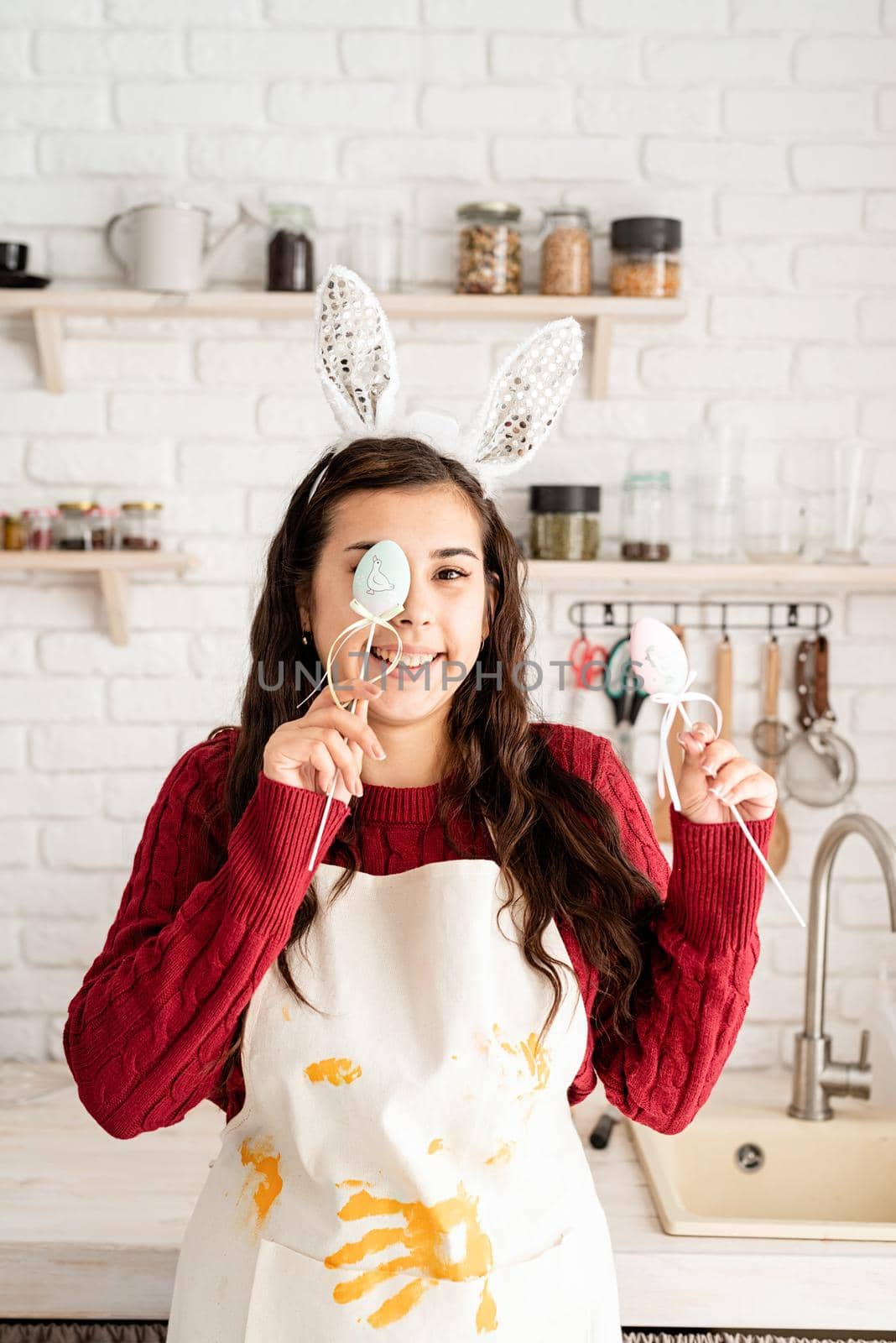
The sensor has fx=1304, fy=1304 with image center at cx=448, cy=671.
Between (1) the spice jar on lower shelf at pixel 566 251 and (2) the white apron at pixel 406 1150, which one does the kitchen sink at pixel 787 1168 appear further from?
(1) the spice jar on lower shelf at pixel 566 251

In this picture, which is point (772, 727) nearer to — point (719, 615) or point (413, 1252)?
point (719, 615)

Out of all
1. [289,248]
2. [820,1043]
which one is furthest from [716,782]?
[289,248]

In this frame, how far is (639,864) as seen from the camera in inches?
50.0

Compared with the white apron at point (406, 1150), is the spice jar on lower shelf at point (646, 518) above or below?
above

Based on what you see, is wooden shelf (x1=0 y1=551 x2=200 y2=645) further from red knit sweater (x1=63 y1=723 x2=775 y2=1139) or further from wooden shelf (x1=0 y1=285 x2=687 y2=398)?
red knit sweater (x1=63 y1=723 x2=775 y2=1139)

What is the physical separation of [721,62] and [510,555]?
3.70ft

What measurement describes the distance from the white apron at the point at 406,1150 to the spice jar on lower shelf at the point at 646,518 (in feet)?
2.98

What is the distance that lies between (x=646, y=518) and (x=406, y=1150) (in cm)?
116

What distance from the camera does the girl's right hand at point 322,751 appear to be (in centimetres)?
103

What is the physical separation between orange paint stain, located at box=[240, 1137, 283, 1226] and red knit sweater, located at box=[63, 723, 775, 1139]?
0.07 meters

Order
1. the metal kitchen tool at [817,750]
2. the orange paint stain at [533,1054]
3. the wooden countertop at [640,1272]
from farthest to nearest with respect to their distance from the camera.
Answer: the metal kitchen tool at [817,750]
the wooden countertop at [640,1272]
the orange paint stain at [533,1054]

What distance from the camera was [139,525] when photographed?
197 centimetres

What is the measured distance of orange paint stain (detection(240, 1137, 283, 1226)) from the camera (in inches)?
44.0

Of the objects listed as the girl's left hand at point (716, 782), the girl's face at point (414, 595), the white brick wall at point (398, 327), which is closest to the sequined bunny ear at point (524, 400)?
the girl's face at point (414, 595)
